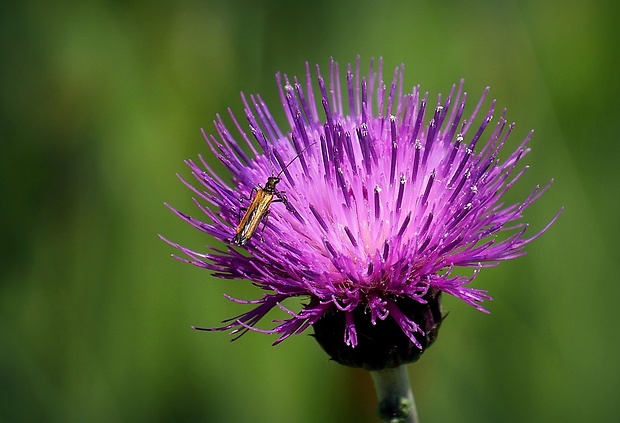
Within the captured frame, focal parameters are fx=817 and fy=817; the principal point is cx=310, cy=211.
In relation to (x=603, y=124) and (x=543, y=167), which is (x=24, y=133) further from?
(x=603, y=124)

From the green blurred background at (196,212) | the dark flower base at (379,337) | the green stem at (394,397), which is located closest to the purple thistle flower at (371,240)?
the dark flower base at (379,337)

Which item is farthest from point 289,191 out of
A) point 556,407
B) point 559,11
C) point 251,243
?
point 559,11

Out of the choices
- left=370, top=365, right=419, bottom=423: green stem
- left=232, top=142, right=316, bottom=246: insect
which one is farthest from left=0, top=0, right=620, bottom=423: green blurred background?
left=232, top=142, right=316, bottom=246: insect

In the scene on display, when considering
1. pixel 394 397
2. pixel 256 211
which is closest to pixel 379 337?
pixel 394 397

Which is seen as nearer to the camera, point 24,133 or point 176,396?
point 176,396

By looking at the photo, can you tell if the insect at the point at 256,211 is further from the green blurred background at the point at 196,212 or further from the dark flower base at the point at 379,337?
the green blurred background at the point at 196,212

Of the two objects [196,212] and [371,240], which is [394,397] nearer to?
[371,240]
